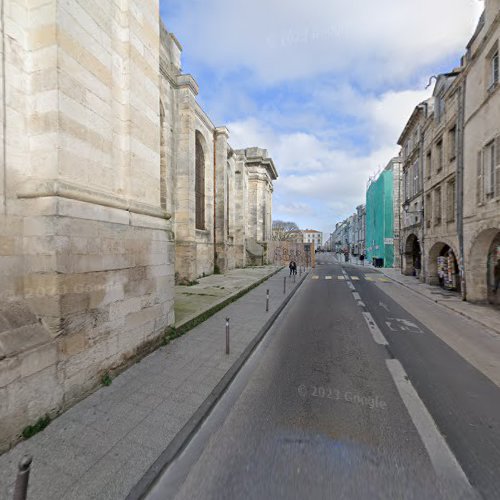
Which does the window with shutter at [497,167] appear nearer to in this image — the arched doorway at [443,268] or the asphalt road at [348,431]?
the arched doorway at [443,268]

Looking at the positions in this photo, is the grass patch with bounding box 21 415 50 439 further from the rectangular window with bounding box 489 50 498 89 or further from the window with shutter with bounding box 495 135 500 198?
the rectangular window with bounding box 489 50 498 89

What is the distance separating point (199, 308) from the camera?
8.99 metres

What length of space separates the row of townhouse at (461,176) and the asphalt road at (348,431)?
293 inches

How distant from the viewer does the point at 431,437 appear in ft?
11.0

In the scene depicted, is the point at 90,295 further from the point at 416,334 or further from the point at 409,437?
the point at 416,334

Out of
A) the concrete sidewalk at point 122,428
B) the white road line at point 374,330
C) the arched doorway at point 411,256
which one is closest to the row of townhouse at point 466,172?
the arched doorway at point 411,256

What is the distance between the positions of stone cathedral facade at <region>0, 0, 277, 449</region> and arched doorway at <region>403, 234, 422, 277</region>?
22.6 m

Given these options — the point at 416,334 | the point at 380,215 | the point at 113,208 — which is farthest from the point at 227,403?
the point at 380,215

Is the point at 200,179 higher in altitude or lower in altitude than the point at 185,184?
higher

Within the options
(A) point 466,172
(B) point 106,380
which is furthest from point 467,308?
(B) point 106,380

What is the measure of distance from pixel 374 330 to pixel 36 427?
7877mm

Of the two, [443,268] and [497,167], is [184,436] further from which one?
[443,268]

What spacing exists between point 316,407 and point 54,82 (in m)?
6.38

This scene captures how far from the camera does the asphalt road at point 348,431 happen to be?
8.84ft
